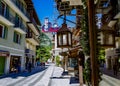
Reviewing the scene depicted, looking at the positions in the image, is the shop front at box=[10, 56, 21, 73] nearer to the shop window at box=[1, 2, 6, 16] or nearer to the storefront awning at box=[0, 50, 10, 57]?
the storefront awning at box=[0, 50, 10, 57]

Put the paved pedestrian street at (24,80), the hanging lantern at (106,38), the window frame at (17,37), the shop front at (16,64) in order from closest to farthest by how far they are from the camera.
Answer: the hanging lantern at (106,38)
the paved pedestrian street at (24,80)
the shop front at (16,64)
the window frame at (17,37)

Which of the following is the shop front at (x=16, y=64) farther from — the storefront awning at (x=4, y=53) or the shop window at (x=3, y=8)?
the shop window at (x=3, y=8)

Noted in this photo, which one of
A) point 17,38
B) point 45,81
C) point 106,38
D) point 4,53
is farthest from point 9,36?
point 106,38

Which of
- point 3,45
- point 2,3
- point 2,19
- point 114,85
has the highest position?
point 2,3

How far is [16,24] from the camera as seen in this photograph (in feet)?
89.9

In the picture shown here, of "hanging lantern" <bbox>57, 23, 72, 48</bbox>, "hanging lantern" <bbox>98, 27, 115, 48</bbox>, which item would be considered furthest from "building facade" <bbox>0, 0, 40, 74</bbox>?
"hanging lantern" <bbox>98, 27, 115, 48</bbox>

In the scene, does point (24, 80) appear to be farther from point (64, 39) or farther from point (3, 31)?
point (64, 39)

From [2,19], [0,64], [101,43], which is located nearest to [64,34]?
[101,43]

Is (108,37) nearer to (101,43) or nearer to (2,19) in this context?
(101,43)

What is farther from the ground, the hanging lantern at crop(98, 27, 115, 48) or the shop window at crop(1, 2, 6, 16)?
the shop window at crop(1, 2, 6, 16)

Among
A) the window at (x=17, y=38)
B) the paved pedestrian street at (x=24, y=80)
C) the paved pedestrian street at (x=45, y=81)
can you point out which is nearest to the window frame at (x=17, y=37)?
the window at (x=17, y=38)

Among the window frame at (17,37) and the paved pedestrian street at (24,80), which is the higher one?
the window frame at (17,37)

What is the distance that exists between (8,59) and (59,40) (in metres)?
21.5

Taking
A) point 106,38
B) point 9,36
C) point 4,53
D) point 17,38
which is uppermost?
point 17,38
